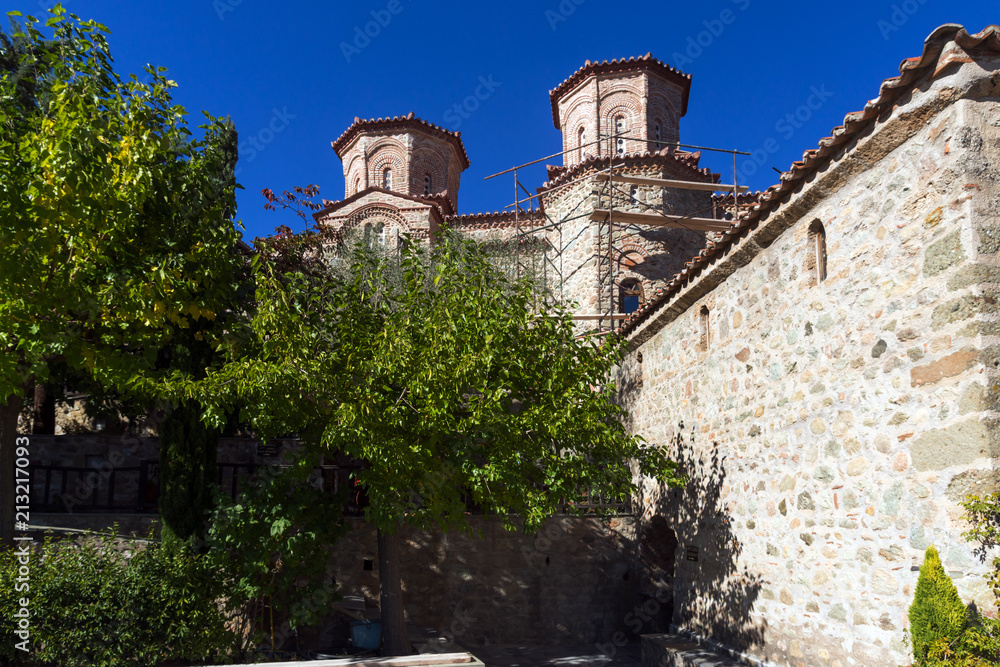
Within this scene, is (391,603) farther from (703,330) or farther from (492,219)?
(492,219)

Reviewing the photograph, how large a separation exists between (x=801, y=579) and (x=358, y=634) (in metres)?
5.42

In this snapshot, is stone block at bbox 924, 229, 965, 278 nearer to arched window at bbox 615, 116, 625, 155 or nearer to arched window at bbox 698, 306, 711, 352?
arched window at bbox 698, 306, 711, 352

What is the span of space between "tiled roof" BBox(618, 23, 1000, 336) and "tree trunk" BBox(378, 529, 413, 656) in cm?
541

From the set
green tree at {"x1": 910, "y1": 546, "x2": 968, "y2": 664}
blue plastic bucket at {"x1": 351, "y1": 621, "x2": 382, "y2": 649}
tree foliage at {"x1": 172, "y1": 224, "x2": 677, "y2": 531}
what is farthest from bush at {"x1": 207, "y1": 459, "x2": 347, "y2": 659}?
green tree at {"x1": 910, "y1": 546, "x2": 968, "y2": 664}

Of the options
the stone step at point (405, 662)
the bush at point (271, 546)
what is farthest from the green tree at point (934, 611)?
the bush at point (271, 546)

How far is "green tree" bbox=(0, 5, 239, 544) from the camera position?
19.7ft

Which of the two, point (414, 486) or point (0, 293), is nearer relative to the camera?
point (0, 293)

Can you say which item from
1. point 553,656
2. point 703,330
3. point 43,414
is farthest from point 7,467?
point 703,330

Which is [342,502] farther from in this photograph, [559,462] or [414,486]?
[559,462]

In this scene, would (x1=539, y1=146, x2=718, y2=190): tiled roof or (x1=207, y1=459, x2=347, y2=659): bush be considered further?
(x1=539, y1=146, x2=718, y2=190): tiled roof

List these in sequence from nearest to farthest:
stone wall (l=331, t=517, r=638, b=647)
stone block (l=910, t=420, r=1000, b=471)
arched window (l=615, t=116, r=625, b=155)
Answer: stone block (l=910, t=420, r=1000, b=471) < stone wall (l=331, t=517, r=638, b=647) < arched window (l=615, t=116, r=625, b=155)

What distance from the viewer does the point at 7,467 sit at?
23.5 feet

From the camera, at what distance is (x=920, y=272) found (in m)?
5.03

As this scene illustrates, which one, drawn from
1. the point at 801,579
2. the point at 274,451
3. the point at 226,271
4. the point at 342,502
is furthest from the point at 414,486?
the point at 274,451
